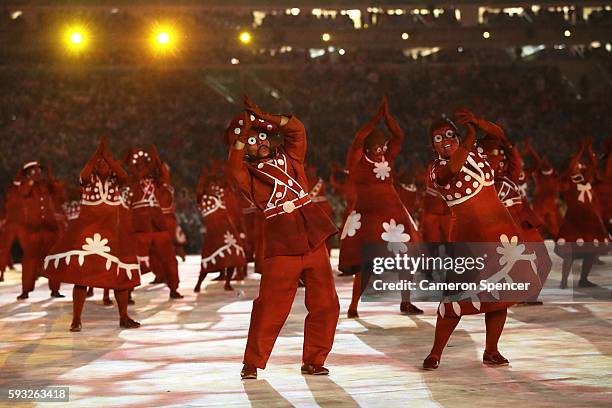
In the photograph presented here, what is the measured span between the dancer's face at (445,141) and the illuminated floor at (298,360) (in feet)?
4.27

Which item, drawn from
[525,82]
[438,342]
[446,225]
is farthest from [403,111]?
[438,342]

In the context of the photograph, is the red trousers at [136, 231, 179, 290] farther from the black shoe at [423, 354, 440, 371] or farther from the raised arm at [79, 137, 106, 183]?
the black shoe at [423, 354, 440, 371]

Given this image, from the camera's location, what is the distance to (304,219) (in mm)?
6719

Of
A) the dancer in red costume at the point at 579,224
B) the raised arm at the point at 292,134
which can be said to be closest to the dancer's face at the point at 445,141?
the raised arm at the point at 292,134

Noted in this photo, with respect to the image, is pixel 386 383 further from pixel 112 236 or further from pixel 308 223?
pixel 112 236

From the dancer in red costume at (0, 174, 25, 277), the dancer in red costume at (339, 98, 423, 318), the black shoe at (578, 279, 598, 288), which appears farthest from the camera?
the dancer in red costume at (0, 174, 25, 277)

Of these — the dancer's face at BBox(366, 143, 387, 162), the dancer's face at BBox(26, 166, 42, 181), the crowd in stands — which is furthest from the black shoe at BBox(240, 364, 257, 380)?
the crowd in stands

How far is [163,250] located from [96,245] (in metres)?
3.19

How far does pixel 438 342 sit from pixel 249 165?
1.54 m

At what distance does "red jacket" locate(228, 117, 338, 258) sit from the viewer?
6633 mm

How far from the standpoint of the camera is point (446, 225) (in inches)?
492

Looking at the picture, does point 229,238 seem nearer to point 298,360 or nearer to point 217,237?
point 217,237

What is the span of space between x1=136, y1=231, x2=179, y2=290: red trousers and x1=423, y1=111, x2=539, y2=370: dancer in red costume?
5.84 meters

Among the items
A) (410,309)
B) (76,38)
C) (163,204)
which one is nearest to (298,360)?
(410,309)
